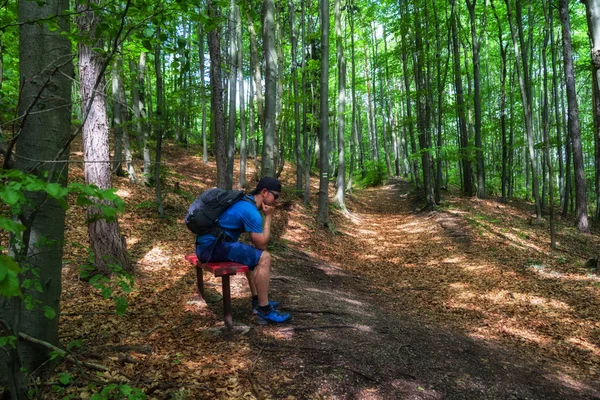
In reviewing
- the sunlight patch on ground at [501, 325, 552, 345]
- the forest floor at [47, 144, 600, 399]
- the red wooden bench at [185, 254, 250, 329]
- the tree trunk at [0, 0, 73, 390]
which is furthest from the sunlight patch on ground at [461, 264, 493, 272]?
the tree trunk at [0, 0, 73, 390]

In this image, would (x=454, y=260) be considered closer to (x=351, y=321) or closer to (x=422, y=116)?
(x=351, y=321)

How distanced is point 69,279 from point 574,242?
12.9 metres

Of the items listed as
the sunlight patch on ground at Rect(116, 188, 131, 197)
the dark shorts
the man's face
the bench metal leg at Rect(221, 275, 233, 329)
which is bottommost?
the bench metal leg at Rect(221, 275, 233, 329)

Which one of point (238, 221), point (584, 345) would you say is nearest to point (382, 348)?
point (238, 221)

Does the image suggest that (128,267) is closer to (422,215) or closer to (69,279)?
(69,279)

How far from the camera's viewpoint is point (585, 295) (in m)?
6.51

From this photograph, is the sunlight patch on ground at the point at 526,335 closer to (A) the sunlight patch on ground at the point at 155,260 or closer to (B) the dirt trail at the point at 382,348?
(B) the dirt trail at the point at 382,348

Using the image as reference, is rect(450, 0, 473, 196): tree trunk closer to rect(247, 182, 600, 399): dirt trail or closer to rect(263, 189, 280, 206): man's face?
rect(247, 182, 600, 399): dirt trail

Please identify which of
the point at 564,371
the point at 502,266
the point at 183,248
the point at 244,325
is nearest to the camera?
the point at 244,325

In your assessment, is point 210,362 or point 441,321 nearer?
point 210,362

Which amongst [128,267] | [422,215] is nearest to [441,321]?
[128,267]

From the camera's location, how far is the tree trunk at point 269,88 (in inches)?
297

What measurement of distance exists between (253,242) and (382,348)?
5.64 ft

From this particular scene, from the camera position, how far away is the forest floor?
303cm
